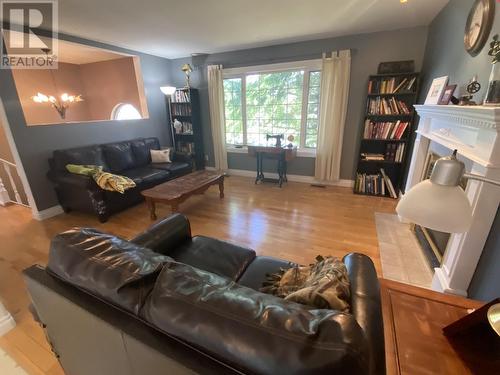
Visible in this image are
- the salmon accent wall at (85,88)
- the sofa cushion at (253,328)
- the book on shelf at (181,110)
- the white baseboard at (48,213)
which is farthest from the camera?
the salmon accent wall at (85,88)

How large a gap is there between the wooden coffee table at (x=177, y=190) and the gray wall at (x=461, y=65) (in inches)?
102

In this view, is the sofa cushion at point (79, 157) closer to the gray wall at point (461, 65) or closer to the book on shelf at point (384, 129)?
the book on shelf at point (384, 129)

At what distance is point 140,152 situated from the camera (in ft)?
12.9

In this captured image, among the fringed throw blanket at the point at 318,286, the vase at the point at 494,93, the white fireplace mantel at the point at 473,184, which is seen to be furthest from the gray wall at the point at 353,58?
the fringed throw blanket at the point at 318,286

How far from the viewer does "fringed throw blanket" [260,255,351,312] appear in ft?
2.48

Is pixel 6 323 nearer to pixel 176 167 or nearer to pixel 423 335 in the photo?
pixel 423 335

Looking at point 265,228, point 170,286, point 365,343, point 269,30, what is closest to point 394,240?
point 265,228

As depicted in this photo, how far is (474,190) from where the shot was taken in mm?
1371

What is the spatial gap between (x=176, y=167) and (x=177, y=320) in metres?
3.38

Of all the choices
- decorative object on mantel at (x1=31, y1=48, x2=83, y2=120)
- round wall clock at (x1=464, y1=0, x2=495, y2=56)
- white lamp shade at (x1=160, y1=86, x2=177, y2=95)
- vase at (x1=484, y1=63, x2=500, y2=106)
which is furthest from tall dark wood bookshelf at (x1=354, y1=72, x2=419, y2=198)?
decorative object on mantel at (x1=31, y1=48, x2=83, y2=120)

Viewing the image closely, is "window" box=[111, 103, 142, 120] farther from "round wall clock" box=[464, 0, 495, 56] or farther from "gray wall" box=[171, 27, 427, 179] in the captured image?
"round wall clock" box=[464, 0, 495, 56]

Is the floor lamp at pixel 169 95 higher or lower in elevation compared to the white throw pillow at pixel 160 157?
higher

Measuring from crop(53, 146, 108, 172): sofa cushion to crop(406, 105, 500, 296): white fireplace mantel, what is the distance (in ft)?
13.1

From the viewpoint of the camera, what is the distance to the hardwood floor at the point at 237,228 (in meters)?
1.56
